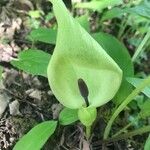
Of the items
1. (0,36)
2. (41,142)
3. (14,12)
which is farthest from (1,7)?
(41,142)

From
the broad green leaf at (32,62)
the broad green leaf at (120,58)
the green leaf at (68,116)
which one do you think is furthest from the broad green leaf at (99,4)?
the green leaf at (68,116)

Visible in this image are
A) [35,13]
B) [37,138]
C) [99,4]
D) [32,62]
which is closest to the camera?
[37,138]

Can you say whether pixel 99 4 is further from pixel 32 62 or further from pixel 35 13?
pixel 32 62

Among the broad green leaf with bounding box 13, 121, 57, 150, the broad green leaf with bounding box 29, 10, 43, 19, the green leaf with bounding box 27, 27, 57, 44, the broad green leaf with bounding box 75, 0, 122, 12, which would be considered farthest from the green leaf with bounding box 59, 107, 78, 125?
the broad green leaf with bounding box 29, 10, 43, 19

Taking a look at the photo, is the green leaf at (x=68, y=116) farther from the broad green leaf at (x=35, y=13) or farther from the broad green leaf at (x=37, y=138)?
the broad green leaf at (x=35, y=13)

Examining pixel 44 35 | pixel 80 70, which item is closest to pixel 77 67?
pixel 80 70

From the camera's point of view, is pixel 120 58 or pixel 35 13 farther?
pixel 35 13

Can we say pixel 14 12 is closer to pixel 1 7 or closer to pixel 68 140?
pixel 1 7
